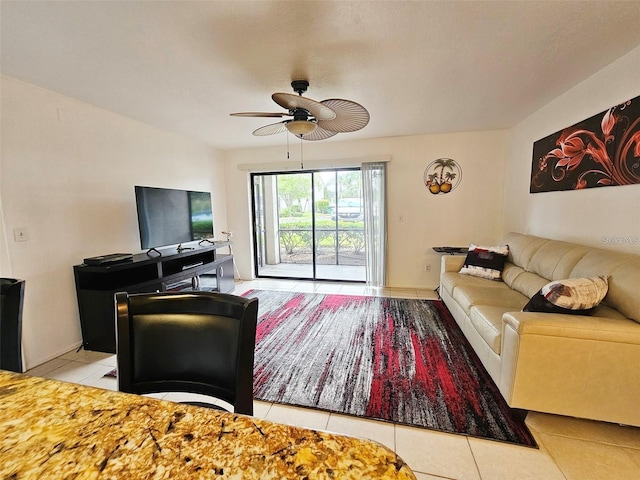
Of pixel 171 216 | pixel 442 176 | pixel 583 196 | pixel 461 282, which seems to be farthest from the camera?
pixel 442 176

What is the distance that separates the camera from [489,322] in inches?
79.4

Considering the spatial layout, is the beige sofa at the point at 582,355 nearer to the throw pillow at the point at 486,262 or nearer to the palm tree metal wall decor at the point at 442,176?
the throw pillow at the point at 486,262

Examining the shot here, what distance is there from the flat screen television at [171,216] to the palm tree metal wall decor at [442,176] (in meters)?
3.38

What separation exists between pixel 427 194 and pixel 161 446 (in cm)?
433

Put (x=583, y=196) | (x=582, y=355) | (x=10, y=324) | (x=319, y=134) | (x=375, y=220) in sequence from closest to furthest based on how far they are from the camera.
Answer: (x=10, y=324) < (x=582, y=355) < (x=583, y=196) < (x=319, y=134) < (x=375, y=220)

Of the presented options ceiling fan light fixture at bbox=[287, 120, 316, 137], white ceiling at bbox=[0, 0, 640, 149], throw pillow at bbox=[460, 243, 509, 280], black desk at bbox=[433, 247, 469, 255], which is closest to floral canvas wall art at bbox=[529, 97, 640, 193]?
white ceiling at bbox=[0, 0, 640, 149]

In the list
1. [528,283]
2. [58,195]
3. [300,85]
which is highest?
[300,85]

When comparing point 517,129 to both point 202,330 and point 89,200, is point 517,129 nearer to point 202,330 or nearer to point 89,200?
point 202,330

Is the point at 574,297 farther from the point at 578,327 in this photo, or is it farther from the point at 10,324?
the point at 10,324

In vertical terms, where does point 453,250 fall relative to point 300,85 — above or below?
below

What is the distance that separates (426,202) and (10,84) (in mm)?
4680

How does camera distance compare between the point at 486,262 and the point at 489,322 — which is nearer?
the point at 489,322

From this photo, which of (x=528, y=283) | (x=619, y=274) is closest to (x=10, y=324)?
(x=619, y=274)

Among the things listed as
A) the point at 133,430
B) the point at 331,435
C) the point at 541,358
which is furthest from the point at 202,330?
the point at 541,358
